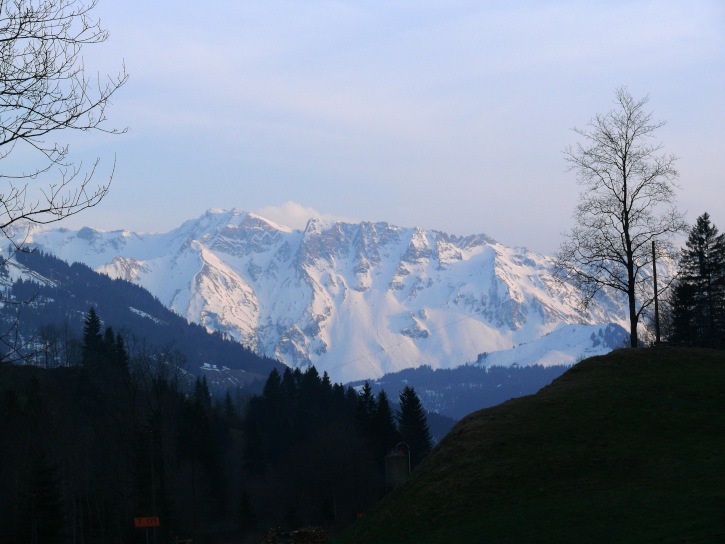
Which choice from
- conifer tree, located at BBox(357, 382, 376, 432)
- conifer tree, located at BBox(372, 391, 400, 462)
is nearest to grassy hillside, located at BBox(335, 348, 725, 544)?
conifer tree, located at BBox(372, 391, 400, 462)

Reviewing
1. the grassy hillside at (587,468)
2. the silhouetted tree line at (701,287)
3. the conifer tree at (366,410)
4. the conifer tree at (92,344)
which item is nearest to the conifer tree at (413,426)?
the conifer tree at (366,410)

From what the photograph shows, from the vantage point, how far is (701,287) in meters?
71.4

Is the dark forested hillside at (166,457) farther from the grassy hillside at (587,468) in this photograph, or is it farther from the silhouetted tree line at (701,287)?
the silhouetted tree line at (701,287)

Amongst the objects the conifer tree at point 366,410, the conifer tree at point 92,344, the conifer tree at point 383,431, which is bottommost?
the conifer tree at point 383,431

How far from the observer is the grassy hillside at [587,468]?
2308 cm

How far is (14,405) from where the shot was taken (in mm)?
77750

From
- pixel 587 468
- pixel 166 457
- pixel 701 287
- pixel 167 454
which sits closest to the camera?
pixel 587 468

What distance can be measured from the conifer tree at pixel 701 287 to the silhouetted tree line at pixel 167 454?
114 feet

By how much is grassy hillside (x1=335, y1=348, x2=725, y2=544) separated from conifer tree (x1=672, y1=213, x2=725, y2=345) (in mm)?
29944

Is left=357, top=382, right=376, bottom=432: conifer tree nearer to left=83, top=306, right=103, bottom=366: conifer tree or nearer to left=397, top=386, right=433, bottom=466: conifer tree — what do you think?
left=397, top=386, right=433, bottom=466: conifer tree

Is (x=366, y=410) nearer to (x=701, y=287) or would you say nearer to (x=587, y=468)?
(x=701, y=287)

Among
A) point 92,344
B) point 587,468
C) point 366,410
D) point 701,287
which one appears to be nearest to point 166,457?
point 366,410

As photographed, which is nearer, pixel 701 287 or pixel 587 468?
pixel 587 468

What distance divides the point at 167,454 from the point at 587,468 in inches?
2261
